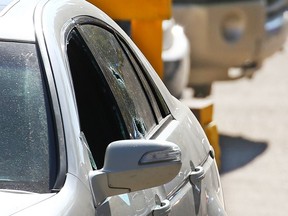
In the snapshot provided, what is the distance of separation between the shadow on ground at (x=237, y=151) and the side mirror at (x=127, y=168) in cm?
693

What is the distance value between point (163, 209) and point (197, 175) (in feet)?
2.23

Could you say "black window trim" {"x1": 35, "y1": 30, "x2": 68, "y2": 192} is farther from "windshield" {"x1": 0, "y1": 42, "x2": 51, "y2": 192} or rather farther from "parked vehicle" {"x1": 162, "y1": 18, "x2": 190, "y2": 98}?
"parked vehicle" {"x1": 162, "y1": 18, "x2": 190, "y2": 98}

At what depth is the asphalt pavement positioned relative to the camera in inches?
373

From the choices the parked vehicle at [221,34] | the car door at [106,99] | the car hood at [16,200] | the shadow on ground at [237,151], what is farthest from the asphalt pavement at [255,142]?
the car hood at [16,200]

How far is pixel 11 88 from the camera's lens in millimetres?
3791

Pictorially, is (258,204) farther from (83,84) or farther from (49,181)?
(49,181)

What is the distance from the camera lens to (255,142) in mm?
12023

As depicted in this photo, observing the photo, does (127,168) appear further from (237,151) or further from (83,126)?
(237,151)

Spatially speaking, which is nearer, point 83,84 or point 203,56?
point 83,84

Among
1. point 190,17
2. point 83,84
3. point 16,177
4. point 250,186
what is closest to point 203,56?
point 190,17

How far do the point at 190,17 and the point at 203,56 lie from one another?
0.44 metres

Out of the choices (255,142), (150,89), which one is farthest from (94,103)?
(255,142)

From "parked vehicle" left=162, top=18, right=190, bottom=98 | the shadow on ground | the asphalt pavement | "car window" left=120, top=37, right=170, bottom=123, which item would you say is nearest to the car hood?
"car window" left=120, top=37, right=170, bottom=123

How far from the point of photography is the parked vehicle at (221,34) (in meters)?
11.4
